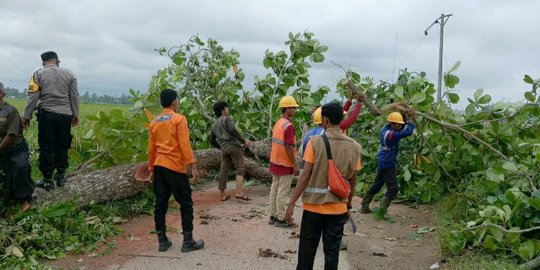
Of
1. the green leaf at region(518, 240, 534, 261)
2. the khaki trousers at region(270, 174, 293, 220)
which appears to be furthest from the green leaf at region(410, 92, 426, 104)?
the green leaf at region(518, 240, 534, 261)

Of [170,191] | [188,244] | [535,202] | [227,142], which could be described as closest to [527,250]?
[535,202]

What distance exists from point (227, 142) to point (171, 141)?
9.25 ft

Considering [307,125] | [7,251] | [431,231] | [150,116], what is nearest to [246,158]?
[307,125]

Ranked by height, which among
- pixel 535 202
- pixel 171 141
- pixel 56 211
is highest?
pixel 171 141

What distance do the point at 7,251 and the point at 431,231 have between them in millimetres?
5415

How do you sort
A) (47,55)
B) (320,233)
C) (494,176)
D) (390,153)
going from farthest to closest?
(390,153)
(47,55)
(494,176)
(320,233)

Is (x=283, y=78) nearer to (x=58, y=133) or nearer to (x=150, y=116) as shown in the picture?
(x=150, y=116)

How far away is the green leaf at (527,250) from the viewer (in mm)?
5250

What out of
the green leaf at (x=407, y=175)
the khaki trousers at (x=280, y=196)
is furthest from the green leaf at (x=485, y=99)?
the khaki trousers at (x=280, y=196)

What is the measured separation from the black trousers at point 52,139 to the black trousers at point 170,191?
1.83 metres

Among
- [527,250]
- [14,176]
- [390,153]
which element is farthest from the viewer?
[390,153]

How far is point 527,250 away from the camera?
17.3ft

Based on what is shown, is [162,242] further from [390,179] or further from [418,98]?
[418,98]

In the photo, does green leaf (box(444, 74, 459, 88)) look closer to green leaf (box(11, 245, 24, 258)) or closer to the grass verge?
the grass verge
